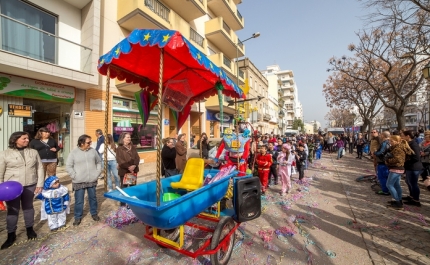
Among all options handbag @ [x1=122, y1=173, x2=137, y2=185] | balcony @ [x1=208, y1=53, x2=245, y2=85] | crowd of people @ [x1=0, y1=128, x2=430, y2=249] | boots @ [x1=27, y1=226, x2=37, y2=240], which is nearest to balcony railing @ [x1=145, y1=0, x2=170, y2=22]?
balcony @ [x1=208, y1=53, x2=245, y2=85]

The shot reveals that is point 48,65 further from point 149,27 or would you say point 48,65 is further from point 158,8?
point 158,8

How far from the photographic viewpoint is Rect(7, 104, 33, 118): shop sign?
23.5ft

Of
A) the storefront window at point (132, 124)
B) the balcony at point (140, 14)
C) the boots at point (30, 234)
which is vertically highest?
the balcony at point (140, 14)

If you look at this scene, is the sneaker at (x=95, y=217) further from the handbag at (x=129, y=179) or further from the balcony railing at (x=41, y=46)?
the balcony railing at (x=41, y=46)

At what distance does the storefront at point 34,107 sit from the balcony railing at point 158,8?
6238 millimetres

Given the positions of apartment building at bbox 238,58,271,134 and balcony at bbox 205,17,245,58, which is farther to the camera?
apartment building at bbox 238,58,271,134

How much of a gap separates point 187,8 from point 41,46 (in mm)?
9258

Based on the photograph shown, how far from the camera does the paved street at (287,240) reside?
2.96 metres

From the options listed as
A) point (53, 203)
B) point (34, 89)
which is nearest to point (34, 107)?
point (34, 89)

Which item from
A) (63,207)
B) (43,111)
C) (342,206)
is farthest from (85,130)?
(342,206)

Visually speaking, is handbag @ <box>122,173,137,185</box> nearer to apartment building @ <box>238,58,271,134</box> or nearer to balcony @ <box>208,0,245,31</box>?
balcony @ <box>208,0,245,31</box>

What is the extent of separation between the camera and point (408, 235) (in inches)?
141

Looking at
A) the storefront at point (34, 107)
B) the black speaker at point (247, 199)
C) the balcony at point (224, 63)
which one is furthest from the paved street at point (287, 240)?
the balcony at point (224, 63)

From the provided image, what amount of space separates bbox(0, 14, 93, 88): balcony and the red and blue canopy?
16.5 ft
